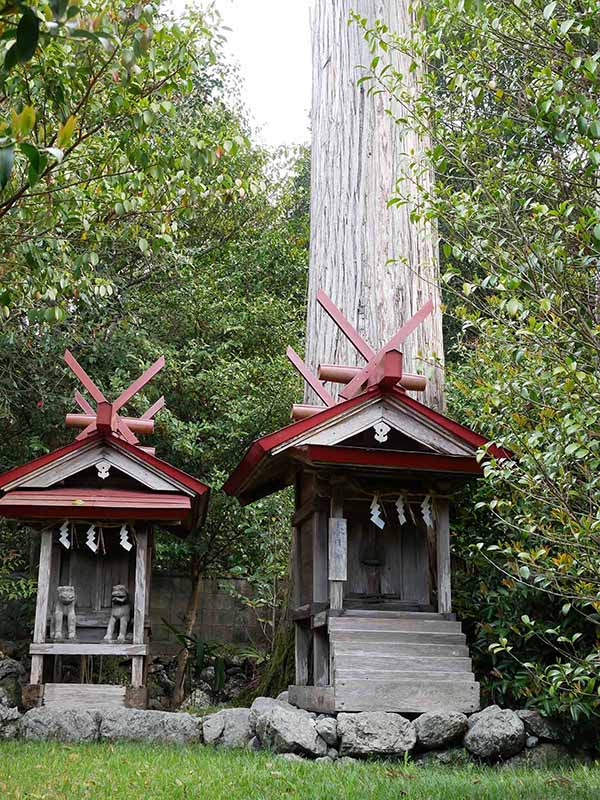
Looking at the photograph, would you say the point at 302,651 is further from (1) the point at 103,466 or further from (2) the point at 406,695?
(1) the point at 103,466

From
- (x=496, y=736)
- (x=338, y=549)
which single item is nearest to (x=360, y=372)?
(x=338, y=549)

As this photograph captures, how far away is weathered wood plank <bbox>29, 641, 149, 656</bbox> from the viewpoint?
7.97 m

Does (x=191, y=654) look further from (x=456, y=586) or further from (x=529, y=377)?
(x=529, y=377)

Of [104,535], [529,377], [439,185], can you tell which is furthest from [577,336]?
[104,535]

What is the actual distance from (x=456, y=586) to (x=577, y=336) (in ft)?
12.2

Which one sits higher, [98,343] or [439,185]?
[98,343]

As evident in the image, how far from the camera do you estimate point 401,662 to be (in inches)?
275

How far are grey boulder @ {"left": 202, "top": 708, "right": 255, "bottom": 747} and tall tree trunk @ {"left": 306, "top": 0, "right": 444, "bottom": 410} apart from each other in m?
3.64

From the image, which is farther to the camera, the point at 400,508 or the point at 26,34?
the point at 400,508

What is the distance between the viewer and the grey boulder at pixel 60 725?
289 inches

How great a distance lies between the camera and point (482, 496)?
795 centimetres

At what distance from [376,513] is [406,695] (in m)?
1.51

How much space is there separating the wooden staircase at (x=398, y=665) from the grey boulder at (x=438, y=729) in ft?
0.73

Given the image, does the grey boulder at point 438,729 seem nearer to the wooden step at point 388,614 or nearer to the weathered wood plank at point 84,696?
the wooden step at point 388,614
